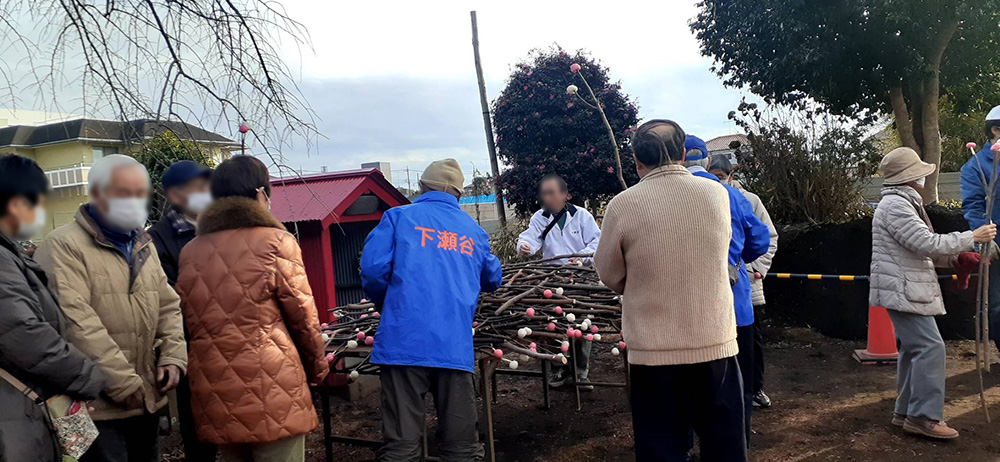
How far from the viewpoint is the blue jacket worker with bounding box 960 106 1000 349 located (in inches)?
181

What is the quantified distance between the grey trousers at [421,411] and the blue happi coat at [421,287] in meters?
0.10

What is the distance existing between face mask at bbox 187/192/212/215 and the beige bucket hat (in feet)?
12.8

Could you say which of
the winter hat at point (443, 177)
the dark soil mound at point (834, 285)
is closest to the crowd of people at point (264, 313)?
the winter hat at point (443, 177)

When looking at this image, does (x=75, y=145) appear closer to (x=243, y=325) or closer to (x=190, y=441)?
(x=243, y=325)

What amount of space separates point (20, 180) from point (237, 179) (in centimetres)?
74

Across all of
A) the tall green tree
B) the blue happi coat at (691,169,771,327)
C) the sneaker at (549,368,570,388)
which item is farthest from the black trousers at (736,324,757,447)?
the tall green tree

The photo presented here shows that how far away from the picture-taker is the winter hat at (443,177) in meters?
3.40

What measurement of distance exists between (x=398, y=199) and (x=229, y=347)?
3998 mm

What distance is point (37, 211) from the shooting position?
2.26 m

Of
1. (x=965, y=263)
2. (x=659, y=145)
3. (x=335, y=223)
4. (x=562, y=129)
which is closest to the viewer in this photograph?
(x=659, y=145)

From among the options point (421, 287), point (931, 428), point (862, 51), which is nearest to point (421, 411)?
point (421, 287)

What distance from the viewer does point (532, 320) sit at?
153 inches

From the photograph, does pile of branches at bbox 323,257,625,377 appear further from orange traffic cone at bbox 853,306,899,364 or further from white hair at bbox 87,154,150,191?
orange traffic cone at bbox 853,306,899,364

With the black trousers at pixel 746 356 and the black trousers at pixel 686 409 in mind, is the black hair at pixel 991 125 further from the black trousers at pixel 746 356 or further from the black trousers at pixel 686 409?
the black trousers at pixel 686 409
